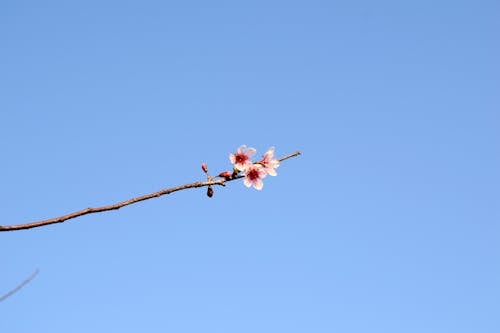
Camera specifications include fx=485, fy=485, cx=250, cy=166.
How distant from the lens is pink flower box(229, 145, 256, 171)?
14.5 ft

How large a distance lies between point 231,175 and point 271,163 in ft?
3.38

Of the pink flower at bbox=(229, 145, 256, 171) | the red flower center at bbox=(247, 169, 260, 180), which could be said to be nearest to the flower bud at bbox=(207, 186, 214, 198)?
the pink flower at bbox=(229, 145, 256, 171)

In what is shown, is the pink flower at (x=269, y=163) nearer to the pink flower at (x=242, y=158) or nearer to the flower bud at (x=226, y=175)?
the pink flower at (x=242, y=158)

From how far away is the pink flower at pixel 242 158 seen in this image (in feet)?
14.5

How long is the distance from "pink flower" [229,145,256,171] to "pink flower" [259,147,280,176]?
0.16m

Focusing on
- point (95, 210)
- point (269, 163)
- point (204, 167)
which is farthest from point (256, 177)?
point (95, 210)

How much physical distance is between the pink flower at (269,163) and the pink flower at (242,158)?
16cm

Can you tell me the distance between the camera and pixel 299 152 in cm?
336

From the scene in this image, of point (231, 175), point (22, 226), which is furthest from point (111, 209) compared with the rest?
point (231, 175)

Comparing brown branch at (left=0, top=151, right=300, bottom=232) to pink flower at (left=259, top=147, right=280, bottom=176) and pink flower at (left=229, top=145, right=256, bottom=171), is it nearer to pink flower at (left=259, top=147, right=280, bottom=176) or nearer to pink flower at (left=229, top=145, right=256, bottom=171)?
pink flower at (left=229, top=145, right=256, bottom=171)

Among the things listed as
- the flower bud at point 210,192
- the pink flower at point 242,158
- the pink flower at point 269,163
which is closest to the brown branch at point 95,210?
the flower bud at point 210,192

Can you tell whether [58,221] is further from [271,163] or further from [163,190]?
[271,163]

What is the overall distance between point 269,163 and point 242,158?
0.92 feet

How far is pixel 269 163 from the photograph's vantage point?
480cm
